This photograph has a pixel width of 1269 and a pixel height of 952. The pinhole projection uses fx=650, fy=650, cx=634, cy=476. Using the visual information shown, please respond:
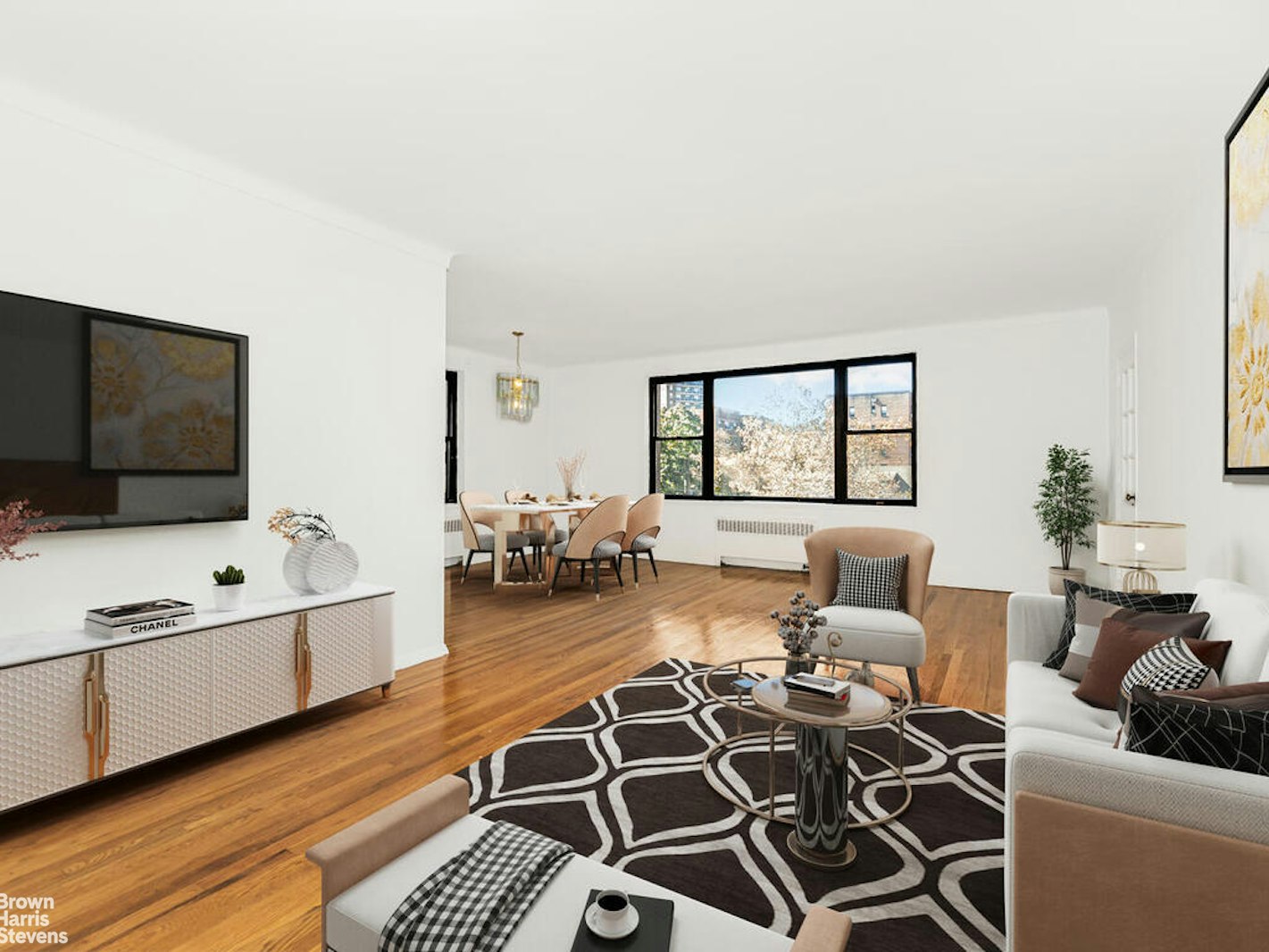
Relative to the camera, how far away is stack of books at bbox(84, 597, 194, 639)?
246 centimetres

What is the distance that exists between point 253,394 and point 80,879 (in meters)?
2.15

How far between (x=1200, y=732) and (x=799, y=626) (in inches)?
49.9

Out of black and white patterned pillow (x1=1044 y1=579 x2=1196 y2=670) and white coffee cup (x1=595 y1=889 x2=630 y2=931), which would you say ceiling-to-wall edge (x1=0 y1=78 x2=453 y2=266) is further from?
black and white patterned pillow (x1=1044 y1=579 x2=1196 y2=670)

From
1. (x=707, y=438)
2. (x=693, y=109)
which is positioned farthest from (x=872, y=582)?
(x=707, y=438)

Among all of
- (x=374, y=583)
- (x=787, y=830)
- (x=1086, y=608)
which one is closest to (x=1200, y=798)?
(x=787, y=830)

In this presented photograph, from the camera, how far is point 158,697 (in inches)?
99.9

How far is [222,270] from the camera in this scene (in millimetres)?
3197

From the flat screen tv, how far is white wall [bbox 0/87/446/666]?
0.09m

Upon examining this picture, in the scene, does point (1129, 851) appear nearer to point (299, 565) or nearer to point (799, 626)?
point (799, 626)

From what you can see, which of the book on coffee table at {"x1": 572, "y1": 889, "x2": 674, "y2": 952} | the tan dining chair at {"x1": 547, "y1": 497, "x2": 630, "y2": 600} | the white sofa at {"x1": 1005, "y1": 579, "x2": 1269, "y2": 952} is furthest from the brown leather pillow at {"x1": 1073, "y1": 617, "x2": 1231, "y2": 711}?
the tan dining chair at {"x1": 547, "y1": 497, "x2": 630, "y2": 600}

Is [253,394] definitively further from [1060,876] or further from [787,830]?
[1060,876]

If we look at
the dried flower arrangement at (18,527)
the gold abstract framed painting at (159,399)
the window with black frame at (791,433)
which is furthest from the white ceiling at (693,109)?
the window with black frame at (791,433)

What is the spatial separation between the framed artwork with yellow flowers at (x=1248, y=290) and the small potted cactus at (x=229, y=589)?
4098mm

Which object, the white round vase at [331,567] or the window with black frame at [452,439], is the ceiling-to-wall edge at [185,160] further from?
the window with black frame at [452,439]
